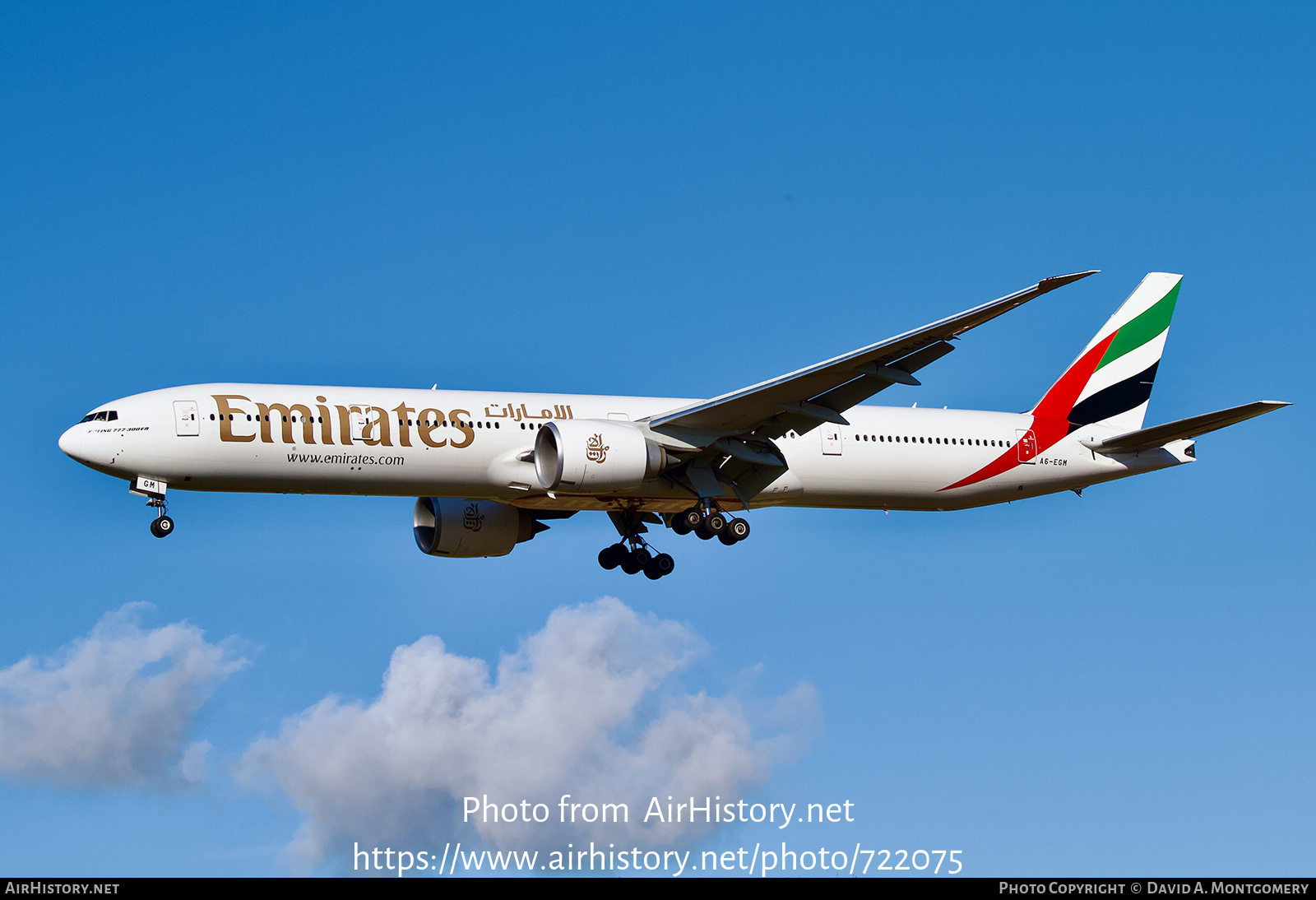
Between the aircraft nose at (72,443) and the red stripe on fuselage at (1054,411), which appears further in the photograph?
the red stripe on fuselage at (1054,411)

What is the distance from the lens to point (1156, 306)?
39.6 metres

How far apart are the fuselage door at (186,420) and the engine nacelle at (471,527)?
8.15m

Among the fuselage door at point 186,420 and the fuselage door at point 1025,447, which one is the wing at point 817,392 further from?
the fuselage door at point 186,420

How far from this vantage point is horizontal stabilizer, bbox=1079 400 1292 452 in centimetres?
3075

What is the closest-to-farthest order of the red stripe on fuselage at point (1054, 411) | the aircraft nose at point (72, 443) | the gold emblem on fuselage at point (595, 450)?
the aircraft nose at point (72, 443)
the gold emblem on fuselage at point (595, 450)
the red stripe on fuselage at point (1054, 411)

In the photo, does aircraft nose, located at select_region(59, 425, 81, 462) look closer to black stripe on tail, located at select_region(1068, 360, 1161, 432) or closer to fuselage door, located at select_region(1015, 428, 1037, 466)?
fuselage door, located at select_region(1015, 428, 1037, 466)

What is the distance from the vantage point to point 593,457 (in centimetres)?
3106

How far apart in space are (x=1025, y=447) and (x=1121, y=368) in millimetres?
4186

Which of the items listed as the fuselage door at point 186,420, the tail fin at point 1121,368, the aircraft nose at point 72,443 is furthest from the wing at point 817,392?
the aircraft nose at point 72,443

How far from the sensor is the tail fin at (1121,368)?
3753cm

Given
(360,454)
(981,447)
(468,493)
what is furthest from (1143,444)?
(360,454)

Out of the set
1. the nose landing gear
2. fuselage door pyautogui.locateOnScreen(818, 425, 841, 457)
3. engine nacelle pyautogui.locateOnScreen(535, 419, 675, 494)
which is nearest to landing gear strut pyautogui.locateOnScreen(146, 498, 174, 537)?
the nose landing gear

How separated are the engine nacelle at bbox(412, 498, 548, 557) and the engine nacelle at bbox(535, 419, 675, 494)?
18.8ft
